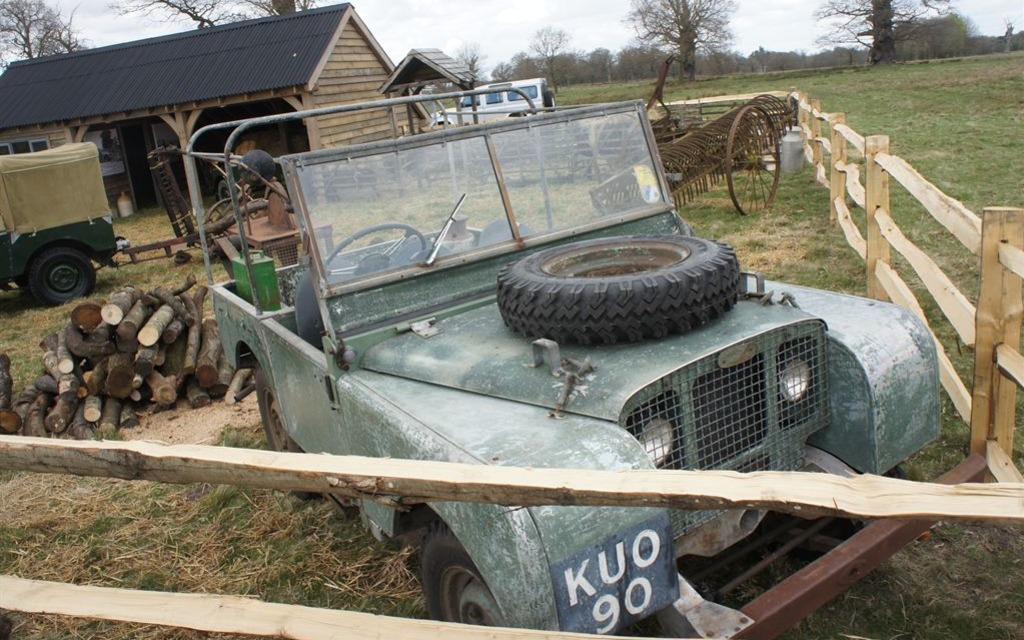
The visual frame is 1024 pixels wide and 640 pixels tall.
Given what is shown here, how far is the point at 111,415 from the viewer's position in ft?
21.4

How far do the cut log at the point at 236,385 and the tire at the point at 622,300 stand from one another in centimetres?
420

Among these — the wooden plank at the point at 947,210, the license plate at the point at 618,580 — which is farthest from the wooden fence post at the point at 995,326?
the license plate at the point at 618,580

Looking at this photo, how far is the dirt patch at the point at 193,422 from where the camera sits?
6.18 m

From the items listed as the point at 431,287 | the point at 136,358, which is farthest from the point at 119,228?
the point at 431,287

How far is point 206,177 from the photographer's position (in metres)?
22.3

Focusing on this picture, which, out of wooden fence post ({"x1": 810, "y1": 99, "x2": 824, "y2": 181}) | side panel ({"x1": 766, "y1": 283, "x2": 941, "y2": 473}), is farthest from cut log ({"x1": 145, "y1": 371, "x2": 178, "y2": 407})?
wooden fence post ({"x1": 810, "y1": 99, "x2": 824, "y2": 181})

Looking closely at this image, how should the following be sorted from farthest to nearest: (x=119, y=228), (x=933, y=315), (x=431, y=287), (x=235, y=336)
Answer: (x=119, y=228) < (x=933, y=315) < (x=235, y=336) < (x=431, y=287)

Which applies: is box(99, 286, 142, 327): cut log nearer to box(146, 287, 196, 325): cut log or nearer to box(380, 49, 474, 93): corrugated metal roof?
box(146, 287, 196, 325): cut log

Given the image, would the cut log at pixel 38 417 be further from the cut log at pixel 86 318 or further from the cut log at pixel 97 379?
the cut log at pixel 86 318

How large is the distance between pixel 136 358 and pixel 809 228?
24.2ft

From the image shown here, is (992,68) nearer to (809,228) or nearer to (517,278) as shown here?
(809,228)

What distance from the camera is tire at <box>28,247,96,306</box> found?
1133 centimetres

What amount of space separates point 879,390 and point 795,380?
30 cm

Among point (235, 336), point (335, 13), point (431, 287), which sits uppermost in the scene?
point (335, 13)
